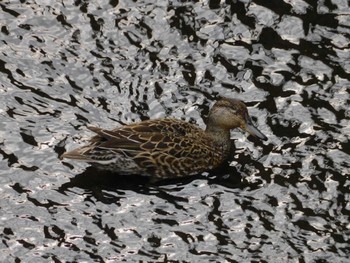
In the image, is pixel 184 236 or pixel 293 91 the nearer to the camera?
pixel 184 236

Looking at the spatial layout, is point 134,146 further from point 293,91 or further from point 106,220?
point 293,91

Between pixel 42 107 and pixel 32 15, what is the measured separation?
2.28 metres

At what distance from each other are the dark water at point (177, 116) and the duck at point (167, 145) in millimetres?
202

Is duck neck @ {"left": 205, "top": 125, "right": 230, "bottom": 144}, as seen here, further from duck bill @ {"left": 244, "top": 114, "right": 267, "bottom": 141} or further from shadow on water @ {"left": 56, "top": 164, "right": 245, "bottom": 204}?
shadow on water @ {"left": 56, "top": 164, "right": 245, "bottom": 204}

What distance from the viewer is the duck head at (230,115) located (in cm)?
1332

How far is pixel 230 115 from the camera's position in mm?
13352

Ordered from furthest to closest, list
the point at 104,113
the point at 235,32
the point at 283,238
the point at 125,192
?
the point at 235,32 < the point at 104,113 < the point at 125,192 < the point at 283,238

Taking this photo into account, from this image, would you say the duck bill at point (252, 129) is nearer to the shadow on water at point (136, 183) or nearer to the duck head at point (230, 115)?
the duck head at point (230, 115)

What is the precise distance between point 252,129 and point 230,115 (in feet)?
1.07

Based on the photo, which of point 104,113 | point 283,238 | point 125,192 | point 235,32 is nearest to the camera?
point 283,238

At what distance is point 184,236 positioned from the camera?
1171cm

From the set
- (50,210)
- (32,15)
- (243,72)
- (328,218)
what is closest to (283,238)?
(328,218)

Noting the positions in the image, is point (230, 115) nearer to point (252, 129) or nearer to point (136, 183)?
point (252, 129)

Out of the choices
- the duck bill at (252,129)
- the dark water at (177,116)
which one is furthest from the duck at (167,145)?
the dark water at (177,116)
